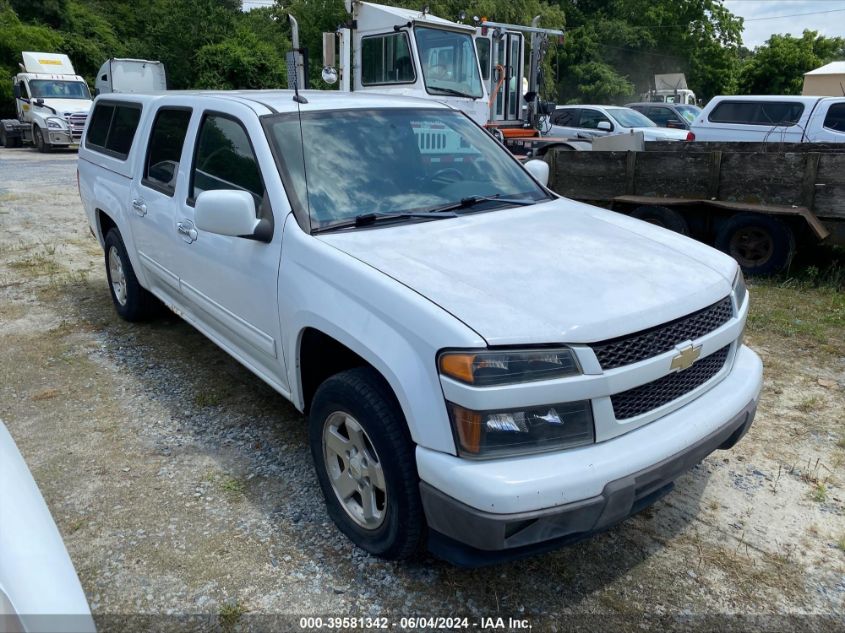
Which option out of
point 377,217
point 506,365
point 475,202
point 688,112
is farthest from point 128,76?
point 506,365

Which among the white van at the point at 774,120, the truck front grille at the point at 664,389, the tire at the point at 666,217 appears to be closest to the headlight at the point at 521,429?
the truck front grille at the point at 664,389

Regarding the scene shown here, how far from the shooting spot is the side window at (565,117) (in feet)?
54.7

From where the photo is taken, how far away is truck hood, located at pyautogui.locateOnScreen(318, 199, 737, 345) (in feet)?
7.85

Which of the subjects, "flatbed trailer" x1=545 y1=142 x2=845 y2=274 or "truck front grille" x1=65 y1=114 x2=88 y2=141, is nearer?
"flatbed trailer" x1=545 y1=142 x2=845 y2=274

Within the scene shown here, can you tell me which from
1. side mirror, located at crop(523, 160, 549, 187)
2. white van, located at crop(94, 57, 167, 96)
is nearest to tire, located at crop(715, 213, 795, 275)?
side mirror, located at crop(523, 160, 549, 187)

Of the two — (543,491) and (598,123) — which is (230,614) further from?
(598,123)

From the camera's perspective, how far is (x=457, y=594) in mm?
2721

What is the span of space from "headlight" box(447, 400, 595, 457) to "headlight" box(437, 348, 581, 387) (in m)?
0.10

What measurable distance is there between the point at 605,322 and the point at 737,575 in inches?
51.0

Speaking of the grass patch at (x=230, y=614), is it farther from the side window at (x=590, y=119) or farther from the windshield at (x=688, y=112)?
the windshield at (x=688, y=112)

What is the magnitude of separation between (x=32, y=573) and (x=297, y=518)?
1.59 m

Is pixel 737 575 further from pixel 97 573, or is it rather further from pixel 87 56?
pixel 87 56

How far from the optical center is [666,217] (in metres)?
7.52

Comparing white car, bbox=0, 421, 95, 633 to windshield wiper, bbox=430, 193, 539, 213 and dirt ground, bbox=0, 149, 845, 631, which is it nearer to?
dirt ground, bbox=0, 149, 845, 631
